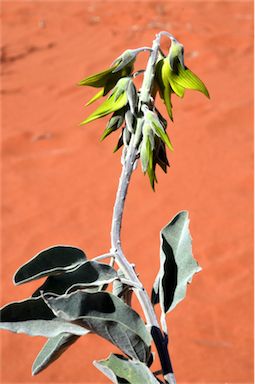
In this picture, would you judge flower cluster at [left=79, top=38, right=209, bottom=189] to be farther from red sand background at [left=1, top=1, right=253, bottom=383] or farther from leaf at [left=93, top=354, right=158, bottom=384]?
red sand background at [left=1, top=1, right=253, bottom=383]

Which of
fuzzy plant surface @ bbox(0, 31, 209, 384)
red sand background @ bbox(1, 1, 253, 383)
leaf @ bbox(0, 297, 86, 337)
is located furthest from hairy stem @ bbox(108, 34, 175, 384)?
red sand background @ bbox(1, 1, 253, 383)

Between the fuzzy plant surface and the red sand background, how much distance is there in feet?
7.37

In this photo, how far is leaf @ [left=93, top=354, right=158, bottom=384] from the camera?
102 cm

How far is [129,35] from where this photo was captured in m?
7.26

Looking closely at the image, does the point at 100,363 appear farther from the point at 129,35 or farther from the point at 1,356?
the point at 129,35

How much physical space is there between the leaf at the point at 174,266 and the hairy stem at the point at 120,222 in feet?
0.21

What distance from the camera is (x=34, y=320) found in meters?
1.01

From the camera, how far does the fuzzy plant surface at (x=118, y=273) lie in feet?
3.16

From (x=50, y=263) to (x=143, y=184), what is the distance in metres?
3.49

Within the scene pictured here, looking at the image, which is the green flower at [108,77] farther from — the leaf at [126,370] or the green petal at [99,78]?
the leaf at [126,370]

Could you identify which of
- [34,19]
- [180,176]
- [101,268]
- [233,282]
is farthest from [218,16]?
[101,268]

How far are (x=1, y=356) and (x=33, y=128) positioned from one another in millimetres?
2643

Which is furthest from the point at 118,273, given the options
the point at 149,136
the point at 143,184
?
the point at 143,184

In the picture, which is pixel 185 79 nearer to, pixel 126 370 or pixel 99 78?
pixel 99 78
